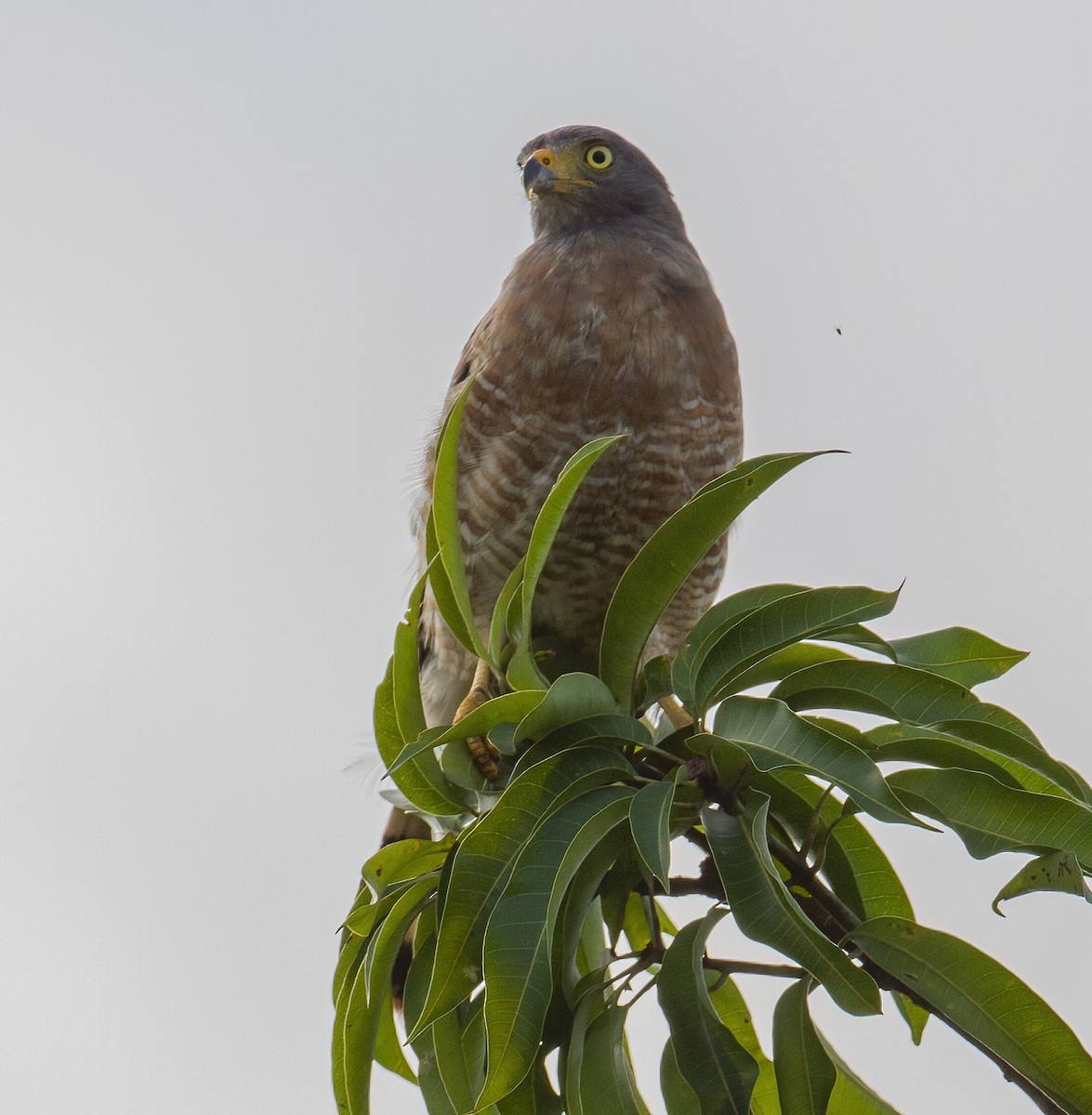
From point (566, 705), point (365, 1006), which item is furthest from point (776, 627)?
point (365, 1006)

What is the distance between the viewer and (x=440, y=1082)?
211 cm

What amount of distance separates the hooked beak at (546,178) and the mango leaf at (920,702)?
1.76 m

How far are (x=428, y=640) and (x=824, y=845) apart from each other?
1.64m

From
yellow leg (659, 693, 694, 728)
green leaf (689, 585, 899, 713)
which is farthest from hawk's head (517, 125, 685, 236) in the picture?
green leaf (689, 585, 899, 713)

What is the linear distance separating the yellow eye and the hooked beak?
0.22 feet

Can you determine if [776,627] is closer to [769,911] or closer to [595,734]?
[595,734]

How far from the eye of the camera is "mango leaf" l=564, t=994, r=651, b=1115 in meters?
1.88

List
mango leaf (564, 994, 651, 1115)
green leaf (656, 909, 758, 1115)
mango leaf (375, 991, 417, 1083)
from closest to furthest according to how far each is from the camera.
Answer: green leaf (656, 909, 758, 1115)
mango leaf (564, 994, 651, 1115)
mango leaf (375, 991, 417, 1083)

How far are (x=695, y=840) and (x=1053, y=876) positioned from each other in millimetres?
585

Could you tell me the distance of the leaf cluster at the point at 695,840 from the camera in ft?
5.63

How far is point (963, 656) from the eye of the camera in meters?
2.19

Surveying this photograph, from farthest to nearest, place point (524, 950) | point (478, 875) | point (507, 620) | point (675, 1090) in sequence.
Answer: point (507, 620) → point (675, 1090) → point (478, 875) → point (524, 950)

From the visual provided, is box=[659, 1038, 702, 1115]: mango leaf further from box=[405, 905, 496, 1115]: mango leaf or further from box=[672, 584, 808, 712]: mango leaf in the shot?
box=[672, 584, 808, 712]: mango leaf

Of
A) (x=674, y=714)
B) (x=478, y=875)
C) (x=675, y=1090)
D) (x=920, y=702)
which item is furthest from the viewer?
(x=674, y=714)
